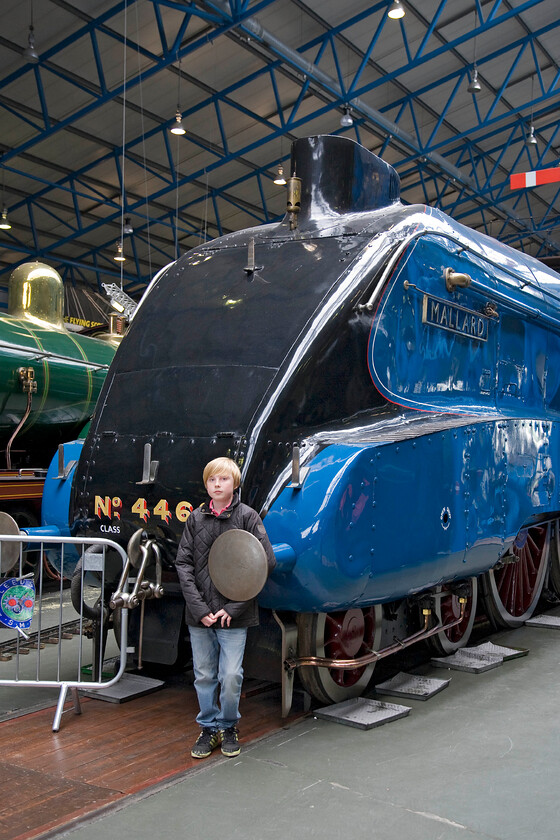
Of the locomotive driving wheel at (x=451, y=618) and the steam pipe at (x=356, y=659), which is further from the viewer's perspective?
the locomotive driving wheel at (x=451, y=618)

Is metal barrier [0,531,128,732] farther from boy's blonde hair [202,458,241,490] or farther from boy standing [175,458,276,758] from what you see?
boy's blonde hair [202,458,241,490]

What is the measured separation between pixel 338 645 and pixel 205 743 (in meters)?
0.90

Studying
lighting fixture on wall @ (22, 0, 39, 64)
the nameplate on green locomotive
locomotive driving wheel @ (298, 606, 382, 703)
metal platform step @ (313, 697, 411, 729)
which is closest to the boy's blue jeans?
locomotive driving wheel @ (298, 606, 382, 703)

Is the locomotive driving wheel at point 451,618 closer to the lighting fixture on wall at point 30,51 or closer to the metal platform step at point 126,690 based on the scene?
the metal platform step at point 126,690

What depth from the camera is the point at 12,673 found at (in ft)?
17.7

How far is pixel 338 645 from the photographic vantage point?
439cm

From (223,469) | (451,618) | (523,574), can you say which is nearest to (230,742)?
(223,469)

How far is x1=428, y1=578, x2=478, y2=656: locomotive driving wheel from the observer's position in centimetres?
523

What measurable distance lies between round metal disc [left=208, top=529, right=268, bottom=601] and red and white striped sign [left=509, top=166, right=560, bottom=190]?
8.19 meters

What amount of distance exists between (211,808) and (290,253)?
299 centimetres

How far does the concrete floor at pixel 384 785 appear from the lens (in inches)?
122

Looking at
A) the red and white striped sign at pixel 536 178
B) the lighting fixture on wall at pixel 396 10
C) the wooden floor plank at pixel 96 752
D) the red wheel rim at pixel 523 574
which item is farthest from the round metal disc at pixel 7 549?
the lighting fixture on wall at pixel 396 10

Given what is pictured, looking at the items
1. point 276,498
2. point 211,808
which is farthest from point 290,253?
point 211,808

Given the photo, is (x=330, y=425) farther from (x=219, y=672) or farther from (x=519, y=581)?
(x=519, y=581)
